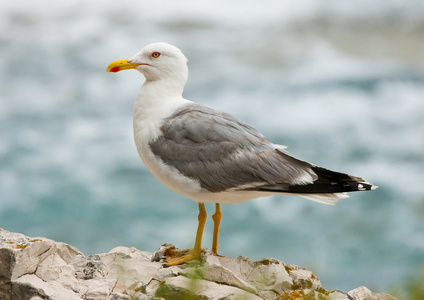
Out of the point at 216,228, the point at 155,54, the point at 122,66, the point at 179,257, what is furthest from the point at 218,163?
the point at 122,66

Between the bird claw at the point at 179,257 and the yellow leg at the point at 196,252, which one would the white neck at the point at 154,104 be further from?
the bird claw at the point at 179,257

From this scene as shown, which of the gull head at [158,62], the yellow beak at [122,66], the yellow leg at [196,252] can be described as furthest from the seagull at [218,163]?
the yellow beak at [122,66]

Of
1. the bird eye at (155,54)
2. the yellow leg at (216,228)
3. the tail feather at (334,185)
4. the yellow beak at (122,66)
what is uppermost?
the bird eye at (155,54)

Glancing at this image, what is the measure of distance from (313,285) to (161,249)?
1367 millimetres

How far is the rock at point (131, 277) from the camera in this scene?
346 centimetres

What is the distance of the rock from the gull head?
165 cm

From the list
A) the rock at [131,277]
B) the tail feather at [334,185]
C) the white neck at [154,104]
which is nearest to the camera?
the rock at [131,277]

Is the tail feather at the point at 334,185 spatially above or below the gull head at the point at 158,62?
Answer: below

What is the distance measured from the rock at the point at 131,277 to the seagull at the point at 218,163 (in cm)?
42

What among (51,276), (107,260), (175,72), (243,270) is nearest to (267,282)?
(243,270)

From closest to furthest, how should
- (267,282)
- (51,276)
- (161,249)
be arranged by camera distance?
1. (51,276)
2. (267,282)
3. (161,249)

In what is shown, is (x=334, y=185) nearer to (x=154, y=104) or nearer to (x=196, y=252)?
(x=196, y=252)

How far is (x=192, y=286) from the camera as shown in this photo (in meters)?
1.82

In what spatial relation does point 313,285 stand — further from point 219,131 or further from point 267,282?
point 219,131
